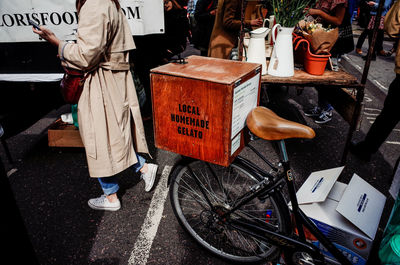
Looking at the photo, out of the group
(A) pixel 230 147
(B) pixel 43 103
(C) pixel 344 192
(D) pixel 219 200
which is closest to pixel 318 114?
(C) pixel 344 192

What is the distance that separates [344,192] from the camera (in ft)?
6.24

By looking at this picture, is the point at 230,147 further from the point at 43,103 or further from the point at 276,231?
the point at 43,103

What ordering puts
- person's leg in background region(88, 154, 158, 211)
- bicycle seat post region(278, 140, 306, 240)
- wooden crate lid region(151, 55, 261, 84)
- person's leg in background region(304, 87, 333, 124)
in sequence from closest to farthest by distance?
wooden crate lid region(151, 55, 261, 84) < bicycle seat post region(278, 140, 306, 240) < person's leg in background region(88, 154, 158, 211) < person's leg in background region(304, 87, 333, 124)

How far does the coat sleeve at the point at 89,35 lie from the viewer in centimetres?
195

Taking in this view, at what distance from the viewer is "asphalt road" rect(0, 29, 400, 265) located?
2229 millimetres

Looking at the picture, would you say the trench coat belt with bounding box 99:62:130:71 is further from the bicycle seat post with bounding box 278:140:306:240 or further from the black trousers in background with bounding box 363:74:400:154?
the black trousers in background with bounding box 363:74:400:154

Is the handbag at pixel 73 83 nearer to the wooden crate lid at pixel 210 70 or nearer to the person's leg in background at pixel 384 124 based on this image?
the wooden crate lid at pixel 210 70

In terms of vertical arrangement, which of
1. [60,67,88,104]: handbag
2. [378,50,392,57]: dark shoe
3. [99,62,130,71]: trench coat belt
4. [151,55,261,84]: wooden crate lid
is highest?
[151,55,261,84]: wooden crate lid

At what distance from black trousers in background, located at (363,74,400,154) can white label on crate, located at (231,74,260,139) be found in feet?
6.81

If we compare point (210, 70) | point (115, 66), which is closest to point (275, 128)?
point (210, 70)

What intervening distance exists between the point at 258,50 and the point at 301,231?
1.63 meters

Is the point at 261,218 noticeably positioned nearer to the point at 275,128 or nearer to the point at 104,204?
the point at 275,128

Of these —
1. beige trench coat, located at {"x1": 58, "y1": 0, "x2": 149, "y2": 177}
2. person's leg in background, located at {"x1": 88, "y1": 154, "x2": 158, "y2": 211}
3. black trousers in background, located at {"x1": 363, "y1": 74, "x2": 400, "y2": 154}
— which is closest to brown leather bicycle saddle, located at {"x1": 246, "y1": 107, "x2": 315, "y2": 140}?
beige trench coat, located at {"x1": 58, "y1": 0, "x2": 149, "y2": 177}

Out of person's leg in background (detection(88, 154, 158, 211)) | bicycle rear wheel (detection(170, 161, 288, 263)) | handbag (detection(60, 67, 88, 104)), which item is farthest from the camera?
person's leg in background (detection(88, 154, 158, 211))
